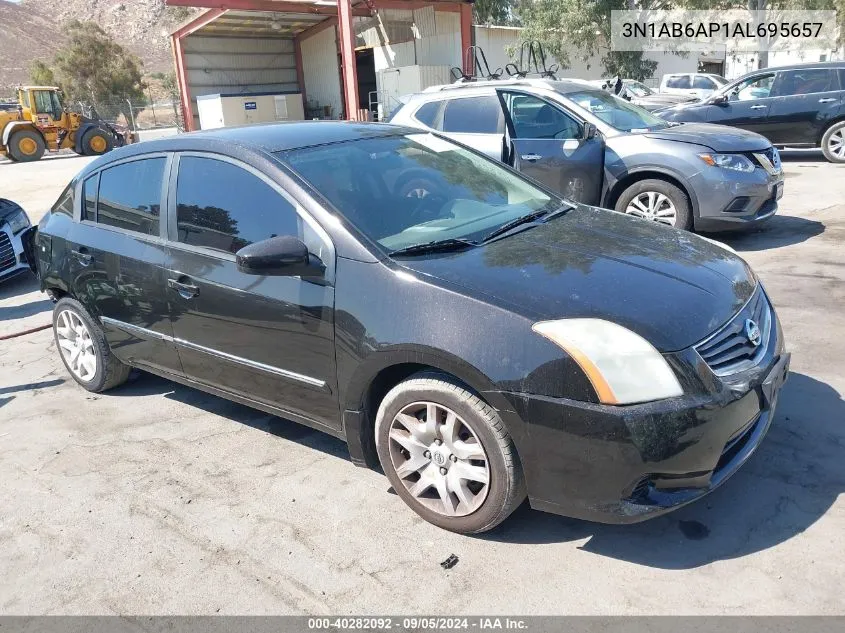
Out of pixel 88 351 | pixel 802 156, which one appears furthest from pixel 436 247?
pixel 802 156

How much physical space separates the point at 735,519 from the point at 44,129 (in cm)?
2986

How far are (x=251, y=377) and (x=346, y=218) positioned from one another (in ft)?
3.31

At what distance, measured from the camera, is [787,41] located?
37125 millimetres

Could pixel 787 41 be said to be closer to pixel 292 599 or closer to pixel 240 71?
pixel 240 71

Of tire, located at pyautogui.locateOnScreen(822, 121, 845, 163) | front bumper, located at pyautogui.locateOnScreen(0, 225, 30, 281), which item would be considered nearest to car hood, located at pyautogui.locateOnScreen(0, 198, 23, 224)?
front bumper, located at pyautogui.locateOnScreen(0, 225, 30, 281)

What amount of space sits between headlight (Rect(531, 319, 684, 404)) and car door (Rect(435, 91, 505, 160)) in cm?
492

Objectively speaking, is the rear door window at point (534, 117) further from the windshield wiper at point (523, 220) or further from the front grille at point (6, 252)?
the front grille at point (6, 252)

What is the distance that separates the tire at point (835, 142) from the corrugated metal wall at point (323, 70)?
962 inches

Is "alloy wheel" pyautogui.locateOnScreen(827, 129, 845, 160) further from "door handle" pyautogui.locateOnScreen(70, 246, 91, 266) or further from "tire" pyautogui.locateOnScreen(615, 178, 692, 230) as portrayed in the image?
"door handle" pyautogui.locateOnScreen(70, 246, 91, 266)

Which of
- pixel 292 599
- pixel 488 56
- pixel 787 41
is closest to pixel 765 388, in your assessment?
pixel 292 599

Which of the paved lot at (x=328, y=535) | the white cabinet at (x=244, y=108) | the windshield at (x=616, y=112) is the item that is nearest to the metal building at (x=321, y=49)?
the white cabinet at (x=244, y=108)

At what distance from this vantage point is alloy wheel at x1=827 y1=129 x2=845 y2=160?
12.2 metres

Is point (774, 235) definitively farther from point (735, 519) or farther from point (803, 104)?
point (803, 104)

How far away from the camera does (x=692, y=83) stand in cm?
2383
